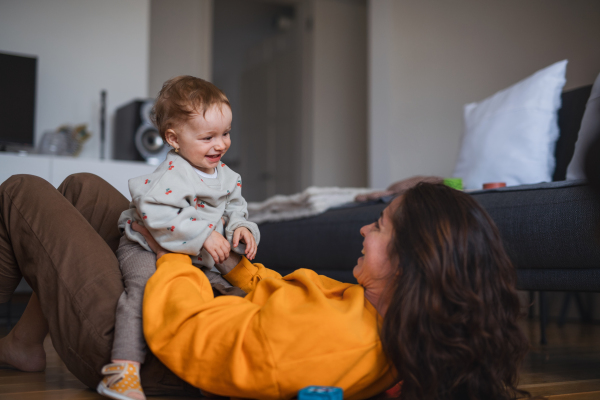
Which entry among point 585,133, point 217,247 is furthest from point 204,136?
point 585,133

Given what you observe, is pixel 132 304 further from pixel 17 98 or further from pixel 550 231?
pixel 17 98

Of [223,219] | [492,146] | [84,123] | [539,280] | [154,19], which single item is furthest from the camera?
[154,19]

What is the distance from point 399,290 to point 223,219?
533mm

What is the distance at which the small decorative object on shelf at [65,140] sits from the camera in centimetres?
299

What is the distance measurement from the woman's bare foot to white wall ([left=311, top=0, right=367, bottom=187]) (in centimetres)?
372

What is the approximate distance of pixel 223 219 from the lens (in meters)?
1.25

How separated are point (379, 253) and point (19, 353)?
0.92 m

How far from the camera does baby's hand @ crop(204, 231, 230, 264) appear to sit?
3.59 ft

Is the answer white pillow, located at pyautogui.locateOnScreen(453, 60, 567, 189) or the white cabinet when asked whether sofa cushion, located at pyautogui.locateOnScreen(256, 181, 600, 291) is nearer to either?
white pillow, located at pyautogui.locateOnScreen(453, 60, 567, 189)

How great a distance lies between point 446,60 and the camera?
3.84m

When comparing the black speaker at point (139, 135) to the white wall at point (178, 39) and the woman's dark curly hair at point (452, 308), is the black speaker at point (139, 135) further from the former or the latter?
the woman's dark curly hair at point (452, 308)

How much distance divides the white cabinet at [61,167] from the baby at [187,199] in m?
1.75

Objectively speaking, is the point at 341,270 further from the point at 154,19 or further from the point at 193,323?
the point at 154,19

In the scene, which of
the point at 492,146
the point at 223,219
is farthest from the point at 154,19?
the point at 223,219
